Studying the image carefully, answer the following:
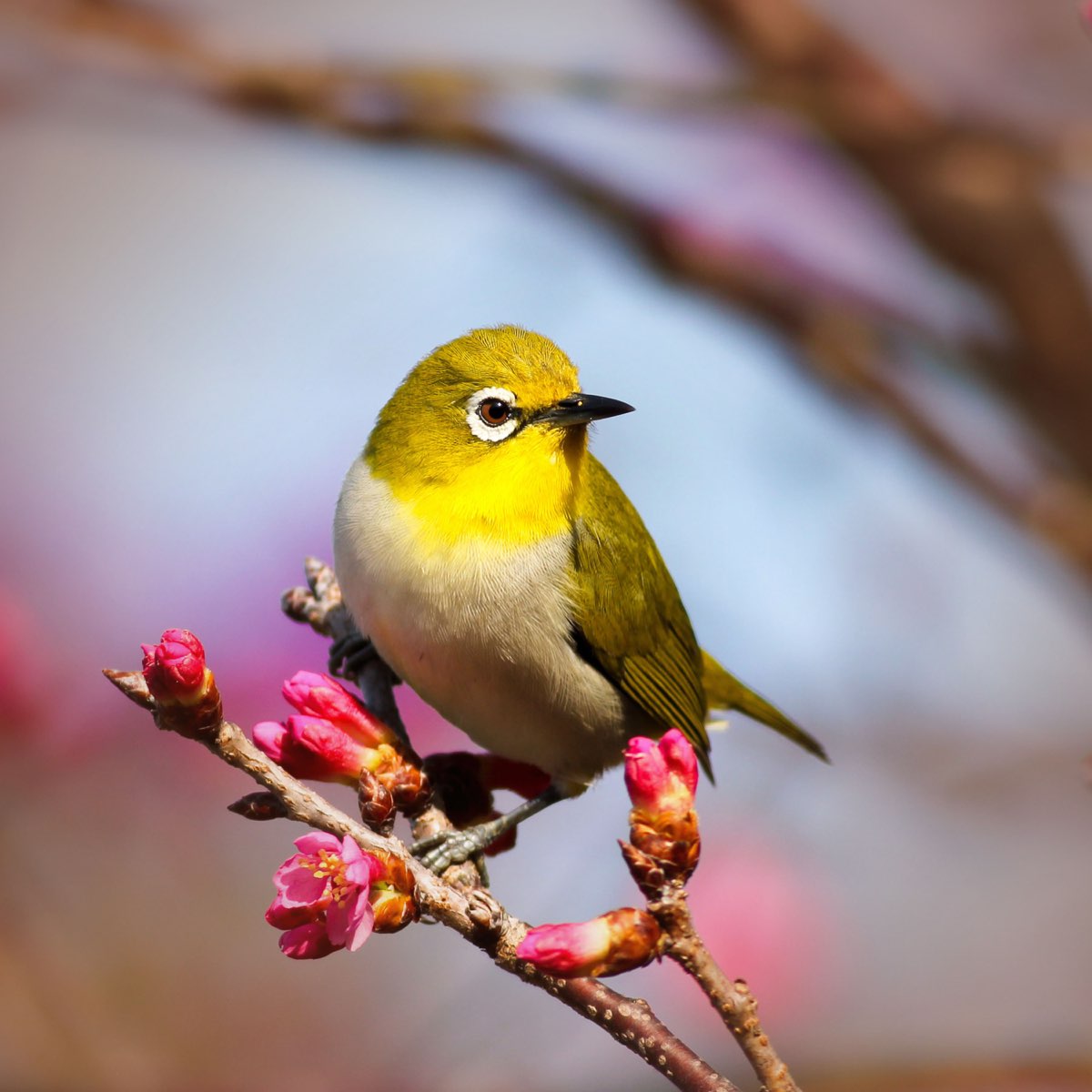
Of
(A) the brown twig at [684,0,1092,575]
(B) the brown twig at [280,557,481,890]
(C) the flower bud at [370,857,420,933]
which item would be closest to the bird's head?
(B) the brown twig at [280,557,481,890]

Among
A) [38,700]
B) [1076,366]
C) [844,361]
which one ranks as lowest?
[38,700]

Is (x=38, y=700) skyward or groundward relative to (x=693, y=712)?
groundward

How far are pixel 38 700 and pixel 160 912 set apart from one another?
150 cm

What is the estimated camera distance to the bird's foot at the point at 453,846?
254cm

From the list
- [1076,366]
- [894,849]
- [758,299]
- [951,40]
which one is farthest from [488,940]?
[951,40]

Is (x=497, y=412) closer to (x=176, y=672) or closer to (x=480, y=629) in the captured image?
(x=480, y=629)

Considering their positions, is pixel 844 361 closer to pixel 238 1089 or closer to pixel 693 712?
pixel 693 712

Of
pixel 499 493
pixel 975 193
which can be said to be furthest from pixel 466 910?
pixel 975 193

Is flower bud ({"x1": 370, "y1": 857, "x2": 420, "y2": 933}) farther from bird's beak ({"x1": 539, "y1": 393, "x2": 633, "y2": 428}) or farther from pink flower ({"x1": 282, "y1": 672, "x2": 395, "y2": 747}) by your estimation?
bird's beak ({"x1": 539, "y1": 393, "x2": 633, "y2": 428})

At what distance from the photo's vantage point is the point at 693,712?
3.54 meters

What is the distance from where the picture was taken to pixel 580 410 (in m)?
3.16

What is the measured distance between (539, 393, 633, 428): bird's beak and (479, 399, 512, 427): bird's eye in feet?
0.29

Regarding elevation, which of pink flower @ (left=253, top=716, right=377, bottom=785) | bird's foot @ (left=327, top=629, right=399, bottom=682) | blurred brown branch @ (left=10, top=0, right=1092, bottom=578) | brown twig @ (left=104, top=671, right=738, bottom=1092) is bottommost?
brown twig @ (left=104, top=671, right=738, bottom=1092)

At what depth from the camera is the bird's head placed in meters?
3.17
